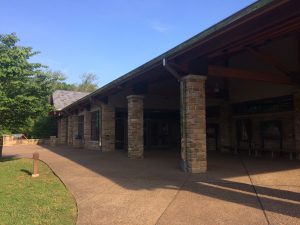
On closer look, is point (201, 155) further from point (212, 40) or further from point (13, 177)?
point (13, 177)

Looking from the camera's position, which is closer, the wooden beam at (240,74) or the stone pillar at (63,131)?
the wooden beam at (240,74)

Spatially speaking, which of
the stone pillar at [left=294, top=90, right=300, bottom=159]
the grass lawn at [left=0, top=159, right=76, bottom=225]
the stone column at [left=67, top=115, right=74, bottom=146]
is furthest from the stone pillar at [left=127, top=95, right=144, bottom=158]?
the stone column at [left=67, top=115, right=74, bottom=146]

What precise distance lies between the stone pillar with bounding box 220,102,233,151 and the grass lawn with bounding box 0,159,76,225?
10985 mm

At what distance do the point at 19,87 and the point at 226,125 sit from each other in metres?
11.0

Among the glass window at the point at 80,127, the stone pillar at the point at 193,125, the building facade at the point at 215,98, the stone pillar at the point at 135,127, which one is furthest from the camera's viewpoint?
the glass window at the point at 80,127

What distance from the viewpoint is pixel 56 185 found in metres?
9.04

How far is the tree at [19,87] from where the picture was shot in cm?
1374

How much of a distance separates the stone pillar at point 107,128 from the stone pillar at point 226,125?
6.27m

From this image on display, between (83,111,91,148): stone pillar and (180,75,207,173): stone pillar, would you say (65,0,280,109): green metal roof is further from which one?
(83,111,91,148): stone pillar

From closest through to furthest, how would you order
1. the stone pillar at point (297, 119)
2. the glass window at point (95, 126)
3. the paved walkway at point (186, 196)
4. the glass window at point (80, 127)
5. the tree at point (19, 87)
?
the paved walkway at point (186, 196), the tree at point (19, 87), the stone pillar at point (297, 119), the glass window at point (95, 126), the glass window at point (80, 127)

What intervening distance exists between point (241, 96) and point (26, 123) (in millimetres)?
10794

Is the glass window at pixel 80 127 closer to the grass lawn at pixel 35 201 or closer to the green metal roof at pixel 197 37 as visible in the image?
the green metal roof at pixel 197 37

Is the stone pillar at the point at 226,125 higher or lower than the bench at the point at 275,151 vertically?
higher

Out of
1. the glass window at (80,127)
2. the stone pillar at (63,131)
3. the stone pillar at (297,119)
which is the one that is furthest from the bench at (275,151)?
the stone pillar at (63,131)
